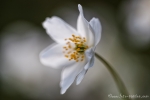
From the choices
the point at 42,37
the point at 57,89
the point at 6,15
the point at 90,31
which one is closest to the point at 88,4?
the point at 42,37

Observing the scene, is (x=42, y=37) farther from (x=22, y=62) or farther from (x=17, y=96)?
(x=17, y=96)

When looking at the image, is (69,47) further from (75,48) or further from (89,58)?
(89,58)

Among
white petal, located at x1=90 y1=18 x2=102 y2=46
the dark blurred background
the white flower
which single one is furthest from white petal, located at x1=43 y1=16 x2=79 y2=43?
the dark blurred background

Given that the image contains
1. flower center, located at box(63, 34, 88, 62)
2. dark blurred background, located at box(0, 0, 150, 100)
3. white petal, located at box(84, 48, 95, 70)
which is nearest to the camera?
white petal, located at box(84, 48, 95, 70)

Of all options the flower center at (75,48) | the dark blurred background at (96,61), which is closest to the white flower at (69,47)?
the flower center at (75,48)

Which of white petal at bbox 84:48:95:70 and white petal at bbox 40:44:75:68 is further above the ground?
white petal at bbox 40:44:75:68

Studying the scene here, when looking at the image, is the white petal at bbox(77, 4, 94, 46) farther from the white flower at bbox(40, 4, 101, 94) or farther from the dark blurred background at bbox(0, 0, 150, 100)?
the dark blurred background at bbox(0, 0, 150, 100)
